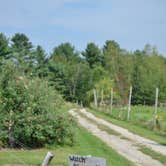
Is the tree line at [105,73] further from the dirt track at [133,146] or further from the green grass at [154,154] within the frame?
the green grass at [154,154]

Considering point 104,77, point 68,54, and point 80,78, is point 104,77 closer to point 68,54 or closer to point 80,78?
point 80,78

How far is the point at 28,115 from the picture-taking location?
14719 mm

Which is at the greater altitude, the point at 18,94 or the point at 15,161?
the point at 18,94

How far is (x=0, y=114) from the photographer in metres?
14.7

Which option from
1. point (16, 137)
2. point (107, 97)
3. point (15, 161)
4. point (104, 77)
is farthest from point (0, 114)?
point (104, 77)

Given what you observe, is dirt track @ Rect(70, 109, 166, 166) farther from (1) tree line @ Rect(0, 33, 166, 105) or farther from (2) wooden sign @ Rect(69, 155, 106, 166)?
(1) tree line @ Rect(0, 33, 166, 105)

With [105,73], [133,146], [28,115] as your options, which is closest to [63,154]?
[28,115]

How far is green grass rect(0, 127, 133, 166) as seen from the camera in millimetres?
12008

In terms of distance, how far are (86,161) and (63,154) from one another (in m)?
7.95

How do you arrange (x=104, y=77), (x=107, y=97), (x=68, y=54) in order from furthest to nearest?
(x=68, y=54) < (x=104, y=77) < (x=107, y=97)

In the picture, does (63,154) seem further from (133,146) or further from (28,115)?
(133,146)

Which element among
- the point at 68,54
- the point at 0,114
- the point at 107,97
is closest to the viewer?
the point at 0,114

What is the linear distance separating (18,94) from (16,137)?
55.9 inches

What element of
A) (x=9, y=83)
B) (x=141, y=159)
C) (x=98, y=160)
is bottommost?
(x=141, y=159)
